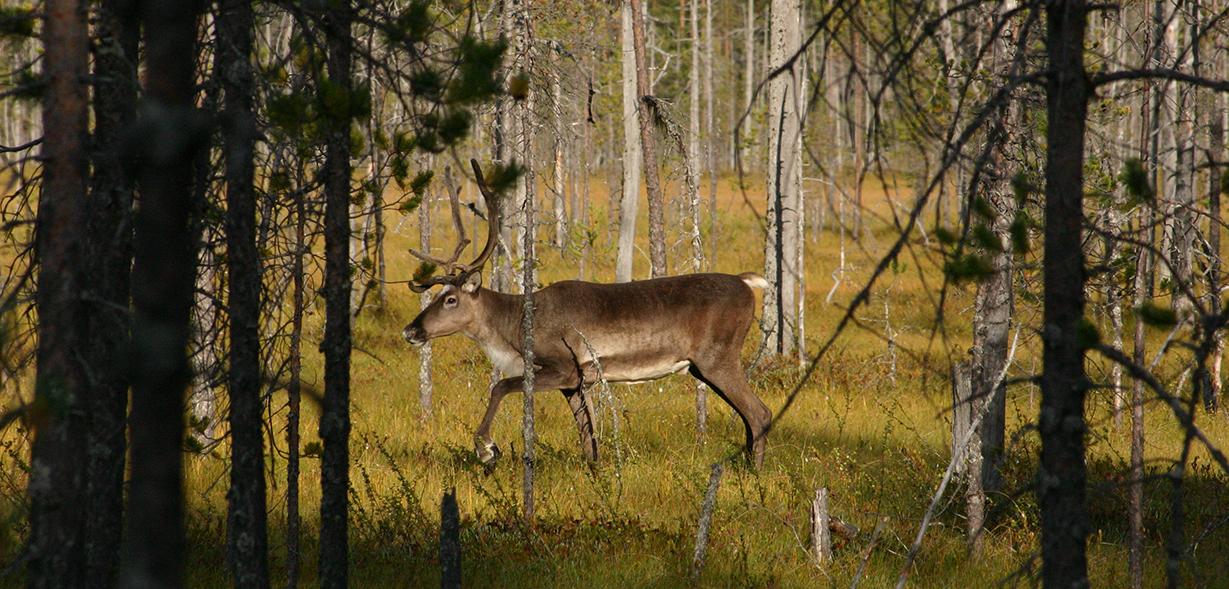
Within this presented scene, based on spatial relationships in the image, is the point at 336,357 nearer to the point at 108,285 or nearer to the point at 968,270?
the point at 108,285

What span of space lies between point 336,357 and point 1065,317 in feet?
10.0

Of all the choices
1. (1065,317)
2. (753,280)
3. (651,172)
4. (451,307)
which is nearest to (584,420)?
(451,307)

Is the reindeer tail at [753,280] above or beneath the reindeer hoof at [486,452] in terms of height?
above

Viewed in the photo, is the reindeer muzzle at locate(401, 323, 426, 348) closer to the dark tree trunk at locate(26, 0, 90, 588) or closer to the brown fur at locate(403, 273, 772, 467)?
the brown fur at locate(403, 273, 772, 467)

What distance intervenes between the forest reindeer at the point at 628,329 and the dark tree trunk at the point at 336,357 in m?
4.34

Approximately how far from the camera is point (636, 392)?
38.3 feet

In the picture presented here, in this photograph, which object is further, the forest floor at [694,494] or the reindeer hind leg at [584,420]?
the reindeer hind leg at [584,420]

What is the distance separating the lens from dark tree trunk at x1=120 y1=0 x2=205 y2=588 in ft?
6.74

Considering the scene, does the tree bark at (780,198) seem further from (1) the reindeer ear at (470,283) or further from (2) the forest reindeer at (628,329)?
(1) the reindeer ear at (470,283)

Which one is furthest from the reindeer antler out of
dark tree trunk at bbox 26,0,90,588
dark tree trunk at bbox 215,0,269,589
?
dark tree trunk at bbox 26,0,90,588

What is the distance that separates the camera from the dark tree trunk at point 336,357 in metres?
4.18

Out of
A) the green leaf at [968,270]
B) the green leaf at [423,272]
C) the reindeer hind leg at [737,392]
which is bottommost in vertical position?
the reindeer hind leg at [737,392]

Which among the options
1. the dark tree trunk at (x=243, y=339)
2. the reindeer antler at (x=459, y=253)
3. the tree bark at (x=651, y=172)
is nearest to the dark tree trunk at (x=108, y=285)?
the dark tree trunk at (x=243, y=339)

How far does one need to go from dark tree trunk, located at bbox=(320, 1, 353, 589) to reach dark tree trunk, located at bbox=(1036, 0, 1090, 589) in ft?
9.66
